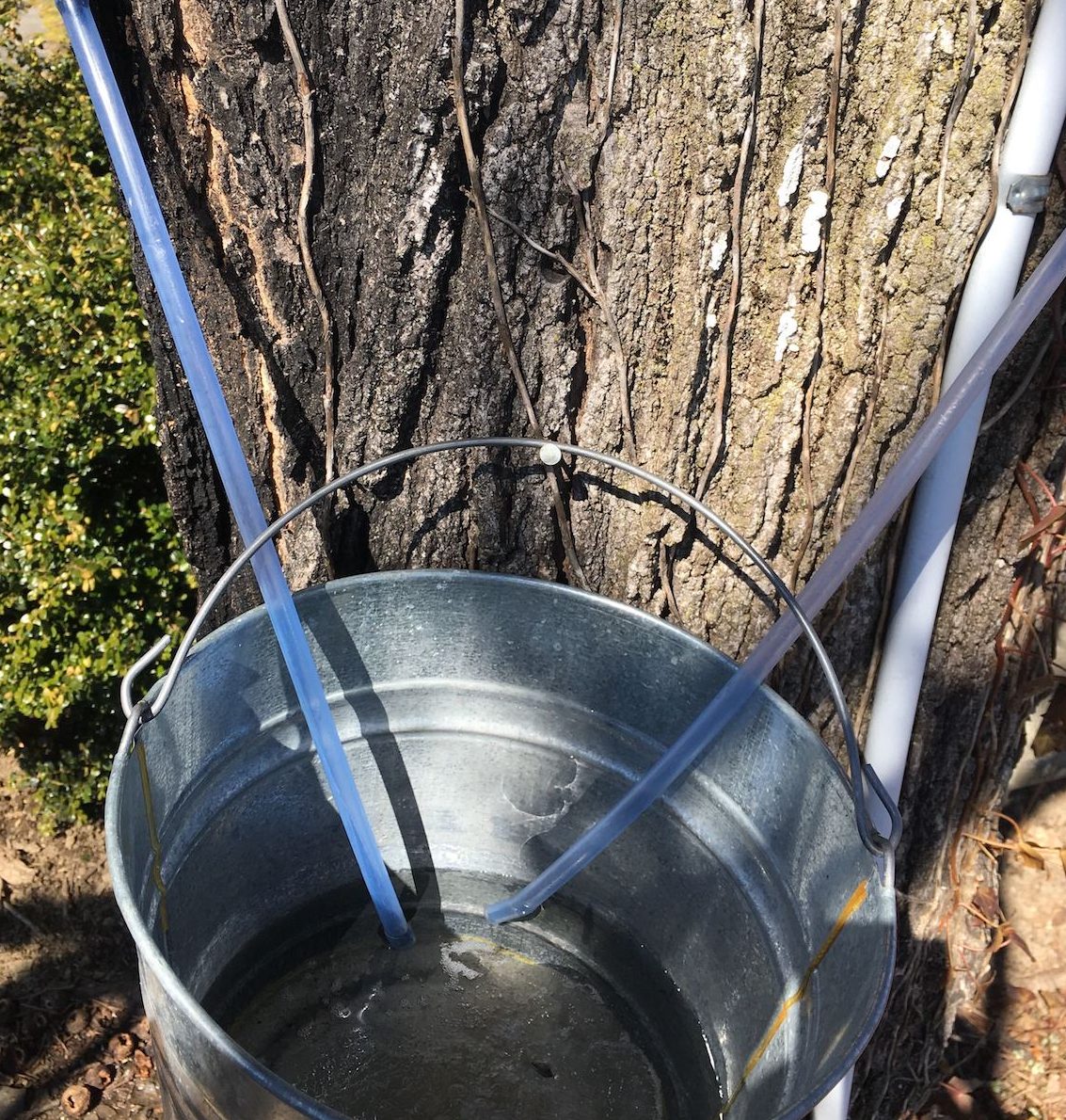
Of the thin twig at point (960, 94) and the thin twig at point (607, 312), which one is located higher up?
the thin twig at point (960, 94)

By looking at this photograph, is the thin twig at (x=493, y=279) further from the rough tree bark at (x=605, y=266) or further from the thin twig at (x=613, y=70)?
the thin twig at (x=613, y=70)

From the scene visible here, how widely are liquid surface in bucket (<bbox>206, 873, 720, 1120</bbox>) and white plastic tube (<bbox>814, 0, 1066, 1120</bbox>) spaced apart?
301 millimetres

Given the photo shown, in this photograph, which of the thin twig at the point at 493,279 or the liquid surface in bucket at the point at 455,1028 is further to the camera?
the liquid surface in bucket at the point at 455,1028

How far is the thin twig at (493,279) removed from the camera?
1.07 meters

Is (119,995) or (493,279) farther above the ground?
(493,279)

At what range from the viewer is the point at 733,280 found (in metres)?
1.15

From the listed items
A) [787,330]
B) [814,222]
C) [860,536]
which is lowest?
[860,536]

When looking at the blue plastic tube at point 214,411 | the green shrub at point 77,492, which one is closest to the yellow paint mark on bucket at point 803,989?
the blue plastic tube at point 214,411

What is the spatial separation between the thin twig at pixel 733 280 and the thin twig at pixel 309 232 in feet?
→ 1.45

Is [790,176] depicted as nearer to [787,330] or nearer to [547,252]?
[787,330]

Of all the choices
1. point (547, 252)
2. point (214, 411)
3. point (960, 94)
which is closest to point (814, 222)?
point (960, 94)

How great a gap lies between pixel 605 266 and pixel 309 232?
1.08ft

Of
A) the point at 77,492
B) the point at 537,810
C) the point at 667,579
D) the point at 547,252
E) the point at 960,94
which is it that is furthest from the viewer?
the point at 77,492

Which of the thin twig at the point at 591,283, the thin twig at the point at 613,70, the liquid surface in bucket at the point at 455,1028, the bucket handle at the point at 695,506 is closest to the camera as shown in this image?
the bucket handle at the point at 695,506
